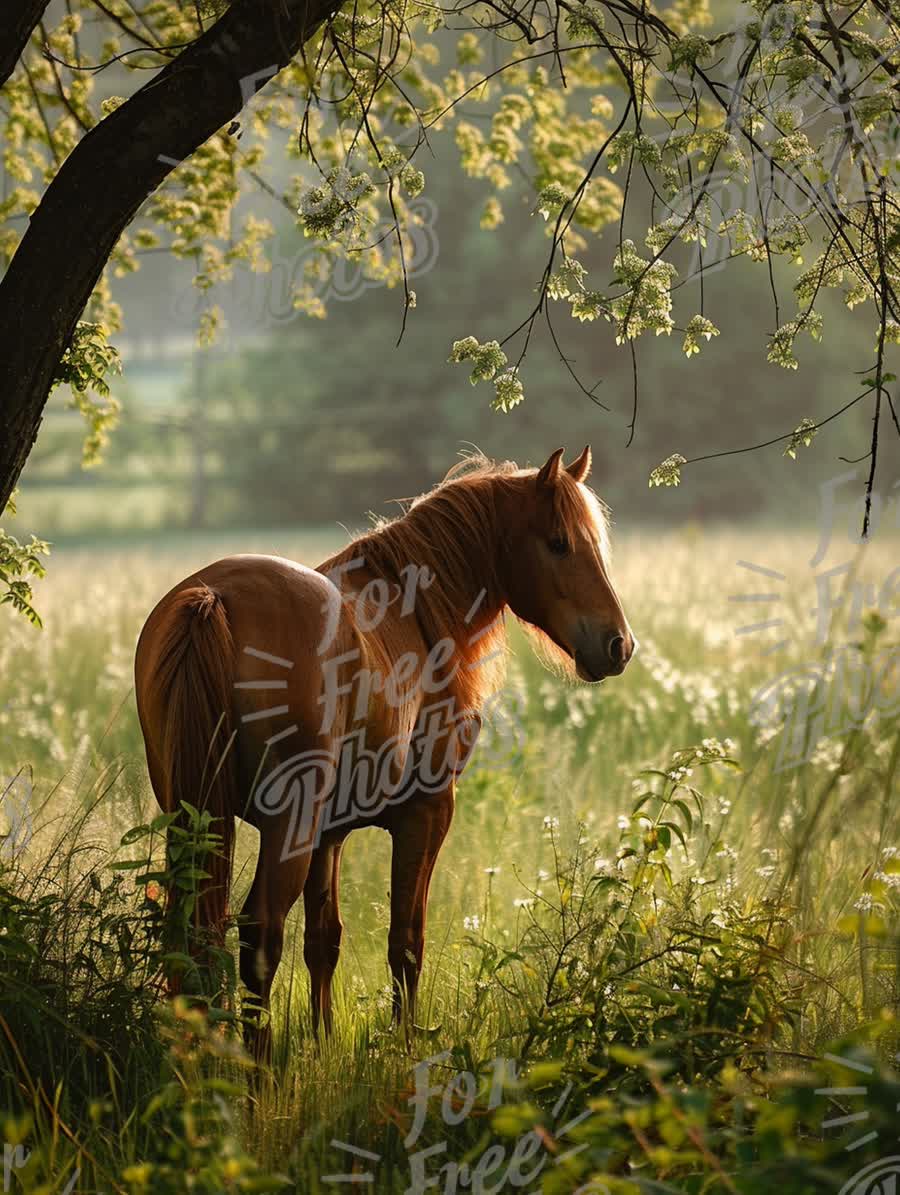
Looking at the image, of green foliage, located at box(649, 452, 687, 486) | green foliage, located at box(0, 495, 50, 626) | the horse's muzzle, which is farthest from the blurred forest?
green foliage, located at box(649, 452, 687, 486)

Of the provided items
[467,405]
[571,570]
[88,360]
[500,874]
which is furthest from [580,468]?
[467,405]

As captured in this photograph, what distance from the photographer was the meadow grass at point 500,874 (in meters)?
2.98

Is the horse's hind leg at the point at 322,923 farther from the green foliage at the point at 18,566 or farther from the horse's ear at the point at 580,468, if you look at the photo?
the horse's ear at the point at 580,468

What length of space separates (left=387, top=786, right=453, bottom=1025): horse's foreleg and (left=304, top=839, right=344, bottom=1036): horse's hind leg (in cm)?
21

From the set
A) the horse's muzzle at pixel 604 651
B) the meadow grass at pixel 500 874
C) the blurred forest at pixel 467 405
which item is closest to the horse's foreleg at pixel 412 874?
the meadow grass at pixel 500 874

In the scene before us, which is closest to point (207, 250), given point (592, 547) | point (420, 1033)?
point (592, 547)

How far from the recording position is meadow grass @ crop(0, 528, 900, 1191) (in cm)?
298

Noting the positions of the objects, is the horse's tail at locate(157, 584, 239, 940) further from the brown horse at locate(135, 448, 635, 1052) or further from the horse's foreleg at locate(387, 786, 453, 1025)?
the horse's foreleg at locate(387, 786, 453, 1025)

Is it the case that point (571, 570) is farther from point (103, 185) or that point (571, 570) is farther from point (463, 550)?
point (103, 185)

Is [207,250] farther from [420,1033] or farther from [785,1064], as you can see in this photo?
[785,1064]

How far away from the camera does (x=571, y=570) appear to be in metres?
4.28

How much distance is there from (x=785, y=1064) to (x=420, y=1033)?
108cm

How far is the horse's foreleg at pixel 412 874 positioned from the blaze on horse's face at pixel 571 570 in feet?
2.28

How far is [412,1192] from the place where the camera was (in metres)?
2.72
